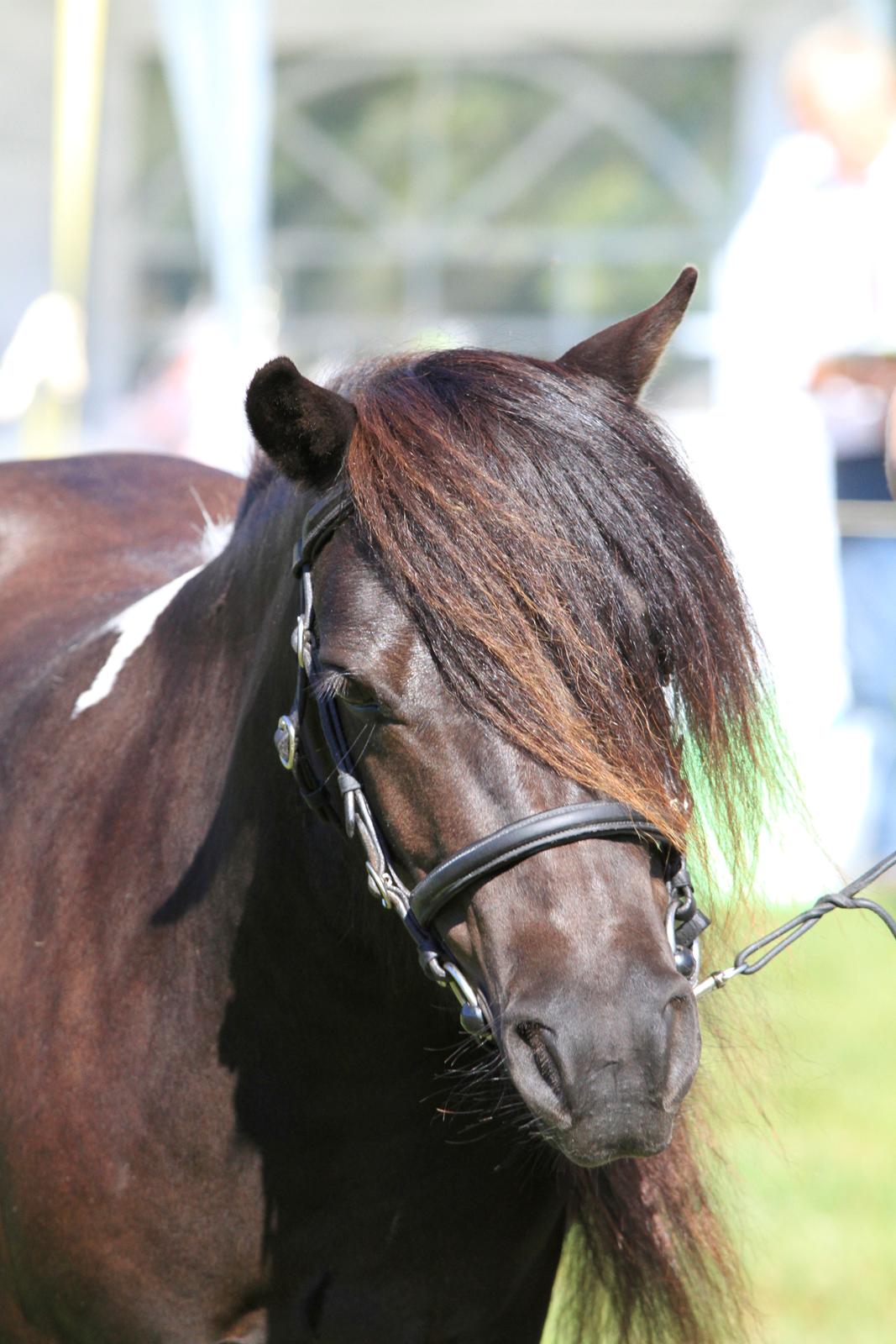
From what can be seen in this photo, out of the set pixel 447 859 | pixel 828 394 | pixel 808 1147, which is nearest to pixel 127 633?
pixel 447 859

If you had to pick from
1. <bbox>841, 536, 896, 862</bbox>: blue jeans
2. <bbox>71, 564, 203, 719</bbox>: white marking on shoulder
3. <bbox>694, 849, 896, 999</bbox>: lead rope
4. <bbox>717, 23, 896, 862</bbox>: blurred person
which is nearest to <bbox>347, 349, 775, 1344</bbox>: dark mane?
<bbox>694, 849, 896, 999</bbox>: lead rope

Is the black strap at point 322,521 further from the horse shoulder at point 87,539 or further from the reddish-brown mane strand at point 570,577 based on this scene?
the horse shoulder at point 87,539

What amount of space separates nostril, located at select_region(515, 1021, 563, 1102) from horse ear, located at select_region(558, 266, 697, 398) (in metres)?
0.78

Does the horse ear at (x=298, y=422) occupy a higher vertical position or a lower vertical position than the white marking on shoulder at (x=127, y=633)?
higher

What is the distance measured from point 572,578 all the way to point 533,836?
0.89ft

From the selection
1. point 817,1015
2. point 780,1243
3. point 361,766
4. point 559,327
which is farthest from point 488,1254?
point 559,327

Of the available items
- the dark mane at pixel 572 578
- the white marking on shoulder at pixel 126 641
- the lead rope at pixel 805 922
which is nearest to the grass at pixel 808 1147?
the lead rope at pixel 805 922

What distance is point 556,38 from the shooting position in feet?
52.2

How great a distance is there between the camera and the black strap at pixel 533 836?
1.58m

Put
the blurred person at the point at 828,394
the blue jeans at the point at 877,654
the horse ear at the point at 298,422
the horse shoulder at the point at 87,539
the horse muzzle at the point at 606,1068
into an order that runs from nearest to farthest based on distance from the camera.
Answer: the horse muzzle at the point at 606,1068
the horse ear at the point at 298,422
the horse shoulder at the point at 87,539
the blurred person at the point at 828,394
the blue jeans at the point at 877,654

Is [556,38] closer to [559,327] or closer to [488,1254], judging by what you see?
[559,327]

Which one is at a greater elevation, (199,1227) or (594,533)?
(594,533)

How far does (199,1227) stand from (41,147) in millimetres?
13729

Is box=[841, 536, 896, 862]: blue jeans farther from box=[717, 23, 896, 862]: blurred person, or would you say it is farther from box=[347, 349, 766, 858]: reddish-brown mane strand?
box=[347, 349, 766, 858]: reddish-brown mane strand
